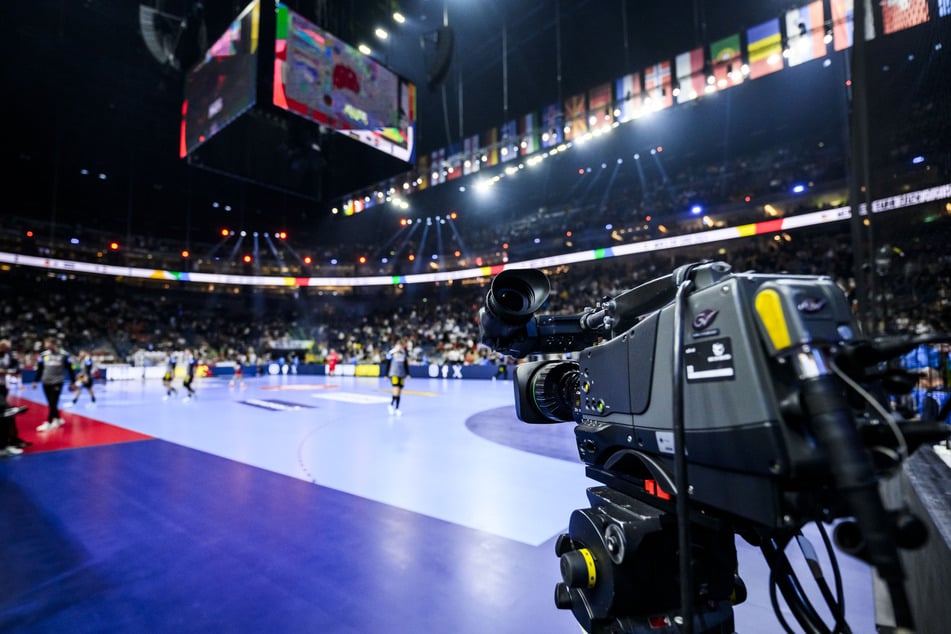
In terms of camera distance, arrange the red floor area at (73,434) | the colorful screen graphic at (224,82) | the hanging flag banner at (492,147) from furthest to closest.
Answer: the hanging flag banner at (492,147), the colorful screen graphic at (224,82), the red floor area at (73,434)

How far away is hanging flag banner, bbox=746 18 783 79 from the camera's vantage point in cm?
1536

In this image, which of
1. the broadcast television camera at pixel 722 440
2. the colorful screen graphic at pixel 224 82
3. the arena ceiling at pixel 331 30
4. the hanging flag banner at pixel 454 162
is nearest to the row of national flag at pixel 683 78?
the arena ceiling at pixel 331 30

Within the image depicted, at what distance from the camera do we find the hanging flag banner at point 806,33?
14.6 metres

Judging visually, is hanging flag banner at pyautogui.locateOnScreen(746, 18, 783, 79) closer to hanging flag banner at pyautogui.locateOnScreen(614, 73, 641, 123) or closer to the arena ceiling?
the arena ceiling

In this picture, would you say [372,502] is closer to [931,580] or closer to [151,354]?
[931,580]

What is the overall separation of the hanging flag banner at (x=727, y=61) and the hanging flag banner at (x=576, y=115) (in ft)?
16.4

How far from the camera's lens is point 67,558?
2.99m

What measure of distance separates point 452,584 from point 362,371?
72.1 ft

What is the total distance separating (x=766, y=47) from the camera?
15438mm

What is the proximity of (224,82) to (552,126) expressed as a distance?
45.2ft

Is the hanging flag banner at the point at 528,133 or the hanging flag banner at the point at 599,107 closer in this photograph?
the hanging flag banner at the point at 599,107

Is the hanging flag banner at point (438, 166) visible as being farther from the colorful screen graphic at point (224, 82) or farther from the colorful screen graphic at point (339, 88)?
the colorful screen graphic at point (224, 82)

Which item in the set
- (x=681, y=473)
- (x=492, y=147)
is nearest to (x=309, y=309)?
(x=492, y=147)

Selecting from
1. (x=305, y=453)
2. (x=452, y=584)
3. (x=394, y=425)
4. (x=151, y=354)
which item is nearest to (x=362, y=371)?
(x=151, y=354)
